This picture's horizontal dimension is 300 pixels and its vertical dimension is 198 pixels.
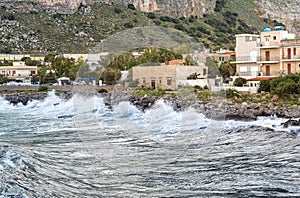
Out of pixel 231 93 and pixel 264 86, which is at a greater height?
pixel 264 86

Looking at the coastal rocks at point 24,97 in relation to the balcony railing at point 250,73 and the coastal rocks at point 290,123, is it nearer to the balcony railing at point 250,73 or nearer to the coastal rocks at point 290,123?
the balcony railing at point 250,73

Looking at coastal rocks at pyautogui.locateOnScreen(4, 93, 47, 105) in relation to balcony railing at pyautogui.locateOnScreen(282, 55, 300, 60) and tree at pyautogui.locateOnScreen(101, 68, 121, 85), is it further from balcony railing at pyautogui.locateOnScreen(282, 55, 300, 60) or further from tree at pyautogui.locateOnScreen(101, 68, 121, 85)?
tree at pyautogui.locateOnScreen(101, 68, 121, 85)

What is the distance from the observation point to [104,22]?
242 ft

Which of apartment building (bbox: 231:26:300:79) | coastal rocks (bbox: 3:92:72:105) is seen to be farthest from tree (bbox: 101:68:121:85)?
coastal rocks (bbox: 3:92:72:105)

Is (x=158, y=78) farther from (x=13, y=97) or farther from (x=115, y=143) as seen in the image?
(x=13, y=97)

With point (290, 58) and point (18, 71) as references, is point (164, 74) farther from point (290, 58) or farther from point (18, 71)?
point (18, 71)

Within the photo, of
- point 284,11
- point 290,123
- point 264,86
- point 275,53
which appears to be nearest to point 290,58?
point 275,53

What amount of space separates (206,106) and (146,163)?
8.05 feet

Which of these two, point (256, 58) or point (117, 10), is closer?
point (256, 58)

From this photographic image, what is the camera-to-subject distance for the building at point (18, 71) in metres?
59.4

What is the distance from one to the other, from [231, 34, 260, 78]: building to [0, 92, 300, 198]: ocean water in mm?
19705

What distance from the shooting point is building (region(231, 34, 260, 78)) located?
34406 millimetres

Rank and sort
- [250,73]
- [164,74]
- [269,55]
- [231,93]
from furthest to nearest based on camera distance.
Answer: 1. [250,73]
2. [269,55]
3. [231,93]
4. [164,74]

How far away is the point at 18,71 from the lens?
59906 mm
